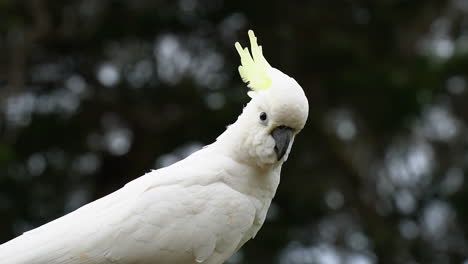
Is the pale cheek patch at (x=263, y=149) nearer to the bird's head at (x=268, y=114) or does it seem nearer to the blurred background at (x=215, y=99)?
the bird's head at (x=268, y=114)

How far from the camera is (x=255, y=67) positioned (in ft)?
9.98

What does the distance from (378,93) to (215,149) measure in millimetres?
4997

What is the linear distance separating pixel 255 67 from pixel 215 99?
482 cm

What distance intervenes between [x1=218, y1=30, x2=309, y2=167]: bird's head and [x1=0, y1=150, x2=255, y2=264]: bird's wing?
0.17 metres

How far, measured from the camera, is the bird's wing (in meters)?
2.78

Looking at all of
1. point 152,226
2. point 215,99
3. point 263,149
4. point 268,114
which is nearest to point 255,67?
point 268,114

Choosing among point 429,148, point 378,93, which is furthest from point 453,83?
point 378,93

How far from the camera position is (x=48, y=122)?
795 cm

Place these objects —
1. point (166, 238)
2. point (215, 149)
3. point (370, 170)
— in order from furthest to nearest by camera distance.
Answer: point (370, 170) → point (215, 149) → point (166, 238)

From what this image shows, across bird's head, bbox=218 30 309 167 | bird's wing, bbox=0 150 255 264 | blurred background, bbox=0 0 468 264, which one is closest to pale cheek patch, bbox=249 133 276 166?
bird's head, bbox=218 30 309 167

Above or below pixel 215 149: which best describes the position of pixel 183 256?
below

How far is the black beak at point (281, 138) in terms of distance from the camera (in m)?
2.89

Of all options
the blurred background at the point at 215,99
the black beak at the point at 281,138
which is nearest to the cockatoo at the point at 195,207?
the black beak at the point at 281,138

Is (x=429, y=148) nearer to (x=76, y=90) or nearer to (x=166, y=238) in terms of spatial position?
(x=76, y=90)
